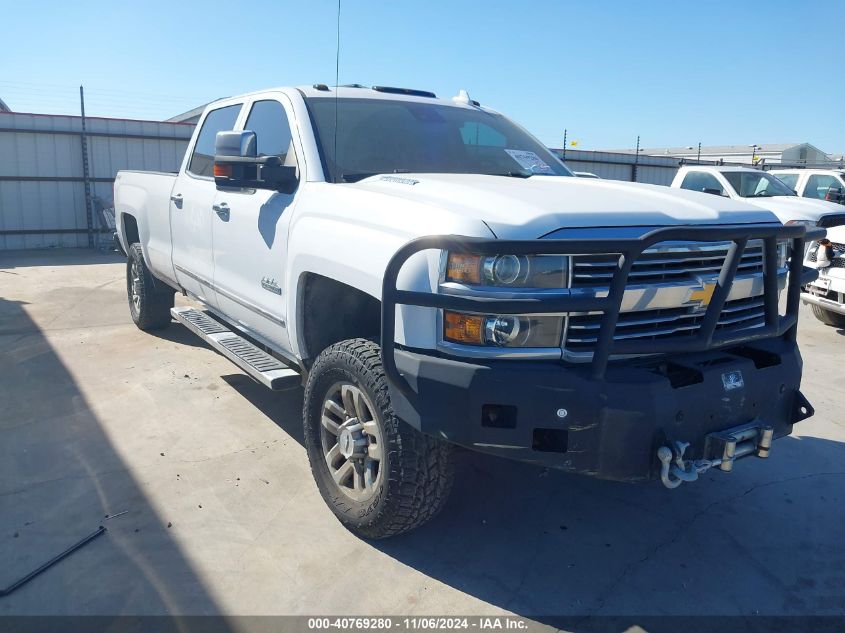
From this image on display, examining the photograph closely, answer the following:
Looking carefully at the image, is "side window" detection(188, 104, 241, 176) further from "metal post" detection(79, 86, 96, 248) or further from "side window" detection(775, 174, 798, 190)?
"side window" detection(775, 174, 798, 190)

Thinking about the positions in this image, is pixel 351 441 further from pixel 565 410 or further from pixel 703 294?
pixel 703 294

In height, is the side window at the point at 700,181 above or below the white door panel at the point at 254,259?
above

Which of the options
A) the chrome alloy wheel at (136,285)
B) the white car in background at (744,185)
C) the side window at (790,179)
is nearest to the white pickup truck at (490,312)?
the chrome alloy wheel at (136,285)

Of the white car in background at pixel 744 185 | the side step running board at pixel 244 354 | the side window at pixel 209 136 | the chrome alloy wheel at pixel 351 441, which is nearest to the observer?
the chrome alloy wheel at pixel 351 441

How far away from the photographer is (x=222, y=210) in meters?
4.30

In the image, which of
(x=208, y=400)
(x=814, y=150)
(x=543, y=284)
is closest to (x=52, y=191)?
(x=208, y=400)

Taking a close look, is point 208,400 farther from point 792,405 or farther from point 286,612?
point 792,405

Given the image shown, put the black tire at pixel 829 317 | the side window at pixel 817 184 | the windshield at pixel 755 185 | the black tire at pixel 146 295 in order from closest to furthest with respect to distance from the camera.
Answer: the black tire at pixel 146 295, the black tire at pixel 829 317, the windshield at pixel 755 185, the side window at pixel 817 184

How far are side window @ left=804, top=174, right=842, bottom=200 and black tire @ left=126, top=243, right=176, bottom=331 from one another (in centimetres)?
1184

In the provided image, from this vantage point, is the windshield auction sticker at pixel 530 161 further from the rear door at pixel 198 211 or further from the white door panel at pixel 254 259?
the rear door at pixel 198 211

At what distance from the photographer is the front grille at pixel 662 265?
2512 millimetres

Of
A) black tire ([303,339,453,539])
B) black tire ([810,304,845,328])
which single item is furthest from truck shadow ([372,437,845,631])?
black tire ([810,304,845,328])

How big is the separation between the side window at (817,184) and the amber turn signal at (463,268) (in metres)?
12.8

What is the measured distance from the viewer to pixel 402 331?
2.63 metres
